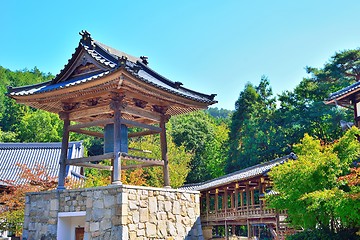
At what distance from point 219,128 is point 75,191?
39178 mm

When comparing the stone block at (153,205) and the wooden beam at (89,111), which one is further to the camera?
the wooden beam at (89,111)

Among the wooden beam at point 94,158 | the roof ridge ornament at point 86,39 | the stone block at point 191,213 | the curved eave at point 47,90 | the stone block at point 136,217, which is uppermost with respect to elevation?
the roof ridge ornament at point 86,39

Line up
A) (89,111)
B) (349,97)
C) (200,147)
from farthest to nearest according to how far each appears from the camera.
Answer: (200,147) → (349,97) → (89,111)

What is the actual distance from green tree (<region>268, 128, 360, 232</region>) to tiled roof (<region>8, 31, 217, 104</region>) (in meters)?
3.98

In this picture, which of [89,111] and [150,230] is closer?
[150,230]

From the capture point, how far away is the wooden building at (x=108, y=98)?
1173 centimetres

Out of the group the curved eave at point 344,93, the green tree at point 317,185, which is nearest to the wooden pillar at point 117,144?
the green tree at point 317,185

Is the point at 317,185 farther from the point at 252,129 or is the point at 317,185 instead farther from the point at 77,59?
the point at 252,129

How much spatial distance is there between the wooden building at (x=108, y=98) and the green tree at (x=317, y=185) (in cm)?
384

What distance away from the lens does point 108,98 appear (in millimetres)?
12562

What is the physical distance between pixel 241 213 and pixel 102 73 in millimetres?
14777

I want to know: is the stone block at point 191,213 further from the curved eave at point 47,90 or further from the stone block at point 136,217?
the curved eave at point 47,90

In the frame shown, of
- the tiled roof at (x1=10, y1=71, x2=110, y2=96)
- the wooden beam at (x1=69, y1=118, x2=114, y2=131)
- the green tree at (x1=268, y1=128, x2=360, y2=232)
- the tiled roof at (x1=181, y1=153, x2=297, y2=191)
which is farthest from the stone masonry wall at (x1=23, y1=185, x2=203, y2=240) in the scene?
the tiled roof at (x1=181, y1=153, x2=297, y2=191)

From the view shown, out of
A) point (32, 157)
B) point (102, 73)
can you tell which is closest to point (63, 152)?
point (102, 73)
